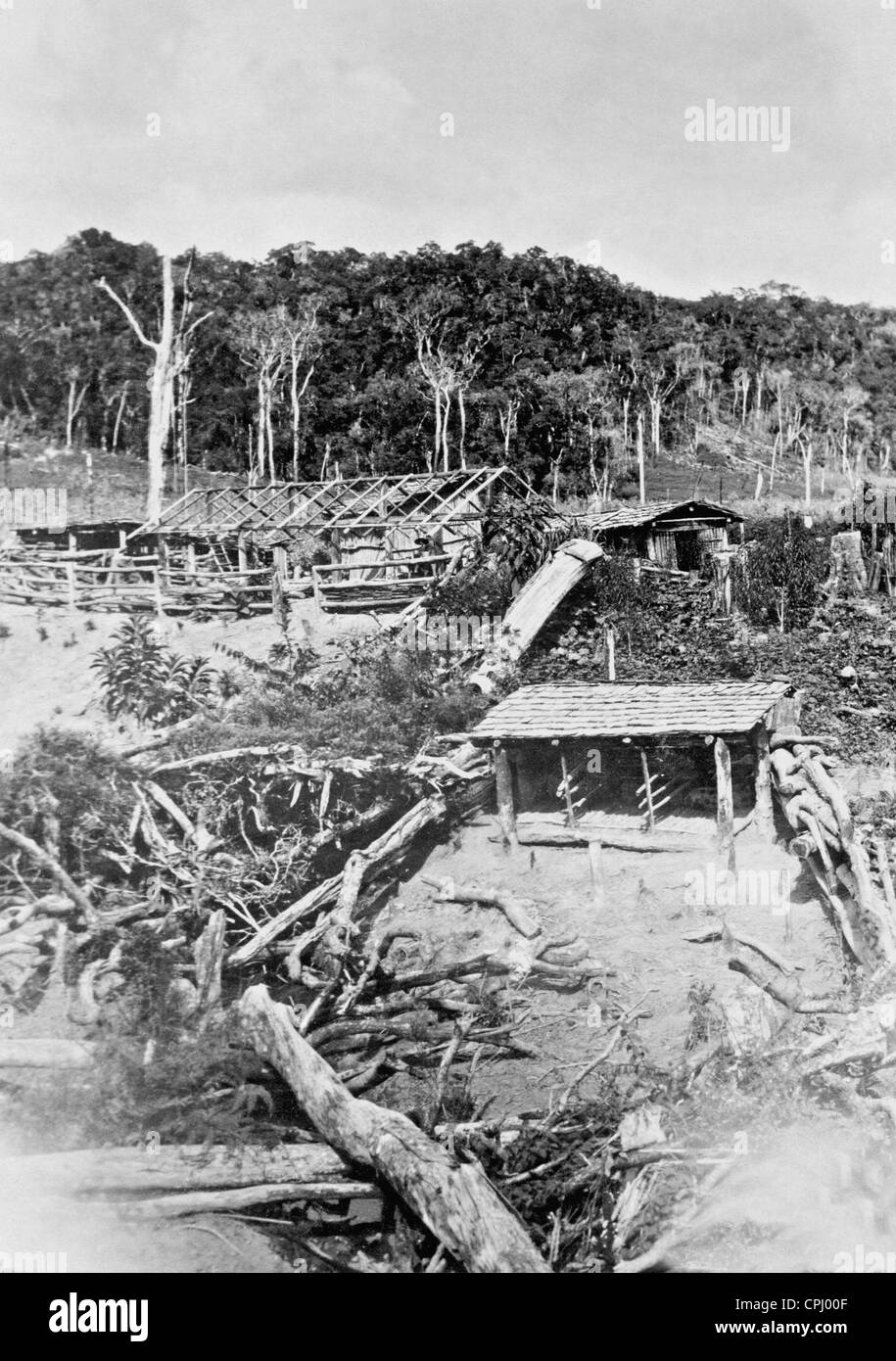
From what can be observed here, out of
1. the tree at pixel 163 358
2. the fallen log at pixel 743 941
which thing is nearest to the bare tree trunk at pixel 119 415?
the tree at pixel 163 358

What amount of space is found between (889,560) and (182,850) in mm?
3849

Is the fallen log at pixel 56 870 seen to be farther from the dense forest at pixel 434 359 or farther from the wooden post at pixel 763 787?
the wooden post at pixel 763 787

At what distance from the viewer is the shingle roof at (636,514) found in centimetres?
568

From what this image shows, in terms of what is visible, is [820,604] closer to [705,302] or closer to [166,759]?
[705,302]

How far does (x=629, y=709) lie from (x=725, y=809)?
2.03ft

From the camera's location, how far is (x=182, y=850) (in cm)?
500

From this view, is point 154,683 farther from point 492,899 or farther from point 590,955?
point 590,955

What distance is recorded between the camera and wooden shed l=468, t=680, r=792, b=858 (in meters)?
4.74

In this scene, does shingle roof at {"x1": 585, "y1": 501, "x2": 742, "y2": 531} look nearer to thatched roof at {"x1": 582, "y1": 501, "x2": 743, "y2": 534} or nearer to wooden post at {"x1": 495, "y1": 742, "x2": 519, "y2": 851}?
thatched roof at {"x1": 582, "y1": 501, "x2": 743, "y2": 534}

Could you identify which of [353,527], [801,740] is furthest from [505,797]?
[353,527]

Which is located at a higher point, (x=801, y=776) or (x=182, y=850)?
(x=801, y=776)
